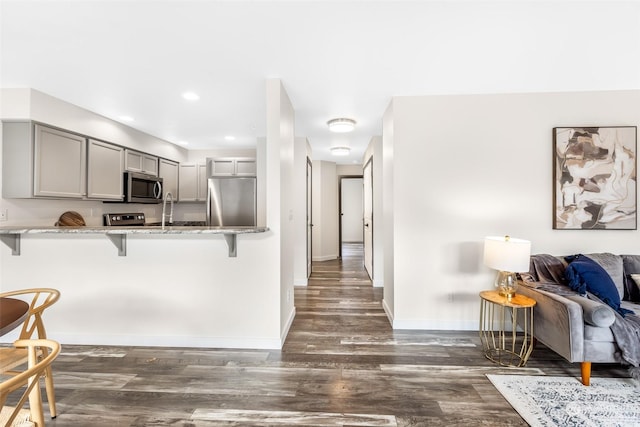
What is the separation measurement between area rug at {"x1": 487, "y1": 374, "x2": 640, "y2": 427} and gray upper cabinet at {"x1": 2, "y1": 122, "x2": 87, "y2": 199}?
4.32 meters

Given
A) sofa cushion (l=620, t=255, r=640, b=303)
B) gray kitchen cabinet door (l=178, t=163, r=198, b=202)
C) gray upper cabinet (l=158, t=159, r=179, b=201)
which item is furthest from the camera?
gray kitchen cabinet door (l=178, t=163, r=198, b=202)

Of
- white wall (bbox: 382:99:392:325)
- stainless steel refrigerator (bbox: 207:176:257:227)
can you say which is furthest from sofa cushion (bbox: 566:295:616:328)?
stainless steel refrigerator (bbox: 207:176:257:227)

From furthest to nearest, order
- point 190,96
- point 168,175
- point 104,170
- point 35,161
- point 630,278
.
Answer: point 168,175 < point 104,170 < point 190,96 < point 35,161 < point 630,278

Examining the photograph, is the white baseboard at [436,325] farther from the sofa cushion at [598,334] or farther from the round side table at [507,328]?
the sofa cushion at [598,334]

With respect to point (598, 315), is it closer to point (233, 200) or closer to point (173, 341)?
point (173, 341)

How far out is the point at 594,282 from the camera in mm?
2328

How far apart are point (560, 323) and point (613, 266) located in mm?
999

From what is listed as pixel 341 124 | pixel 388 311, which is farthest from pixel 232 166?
pixel 388 311

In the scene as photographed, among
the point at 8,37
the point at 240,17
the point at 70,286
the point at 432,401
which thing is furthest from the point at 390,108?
the point at 70,286

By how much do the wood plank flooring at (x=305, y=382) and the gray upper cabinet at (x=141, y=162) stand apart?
8.01 ft

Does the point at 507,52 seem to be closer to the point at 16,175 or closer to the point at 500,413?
the point at 500,413

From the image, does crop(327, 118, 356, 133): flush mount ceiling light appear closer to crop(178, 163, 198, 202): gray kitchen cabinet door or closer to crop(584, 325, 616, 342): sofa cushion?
crop(178, 163, 198, 202): gray kitchen cabinet door

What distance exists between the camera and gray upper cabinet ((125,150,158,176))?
4.10m

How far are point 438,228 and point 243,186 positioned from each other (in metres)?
2.70
